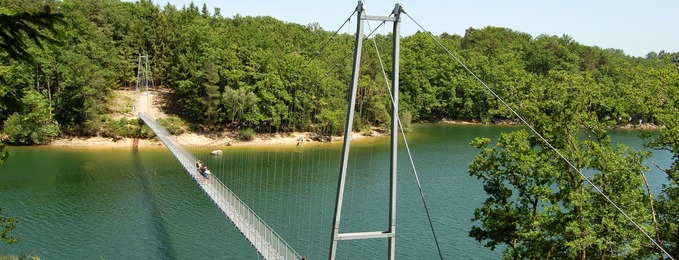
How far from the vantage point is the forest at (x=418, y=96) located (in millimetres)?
9945

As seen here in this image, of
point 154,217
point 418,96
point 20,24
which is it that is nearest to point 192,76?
point 154,217

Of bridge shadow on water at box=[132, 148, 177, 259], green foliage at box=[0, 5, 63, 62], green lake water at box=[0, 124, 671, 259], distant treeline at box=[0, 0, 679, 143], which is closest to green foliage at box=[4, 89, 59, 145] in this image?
distant treeline at box=[0, 0, 679, 143]

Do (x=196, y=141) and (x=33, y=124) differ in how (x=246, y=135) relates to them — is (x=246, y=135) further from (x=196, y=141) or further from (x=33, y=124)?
(x=33, y=124)

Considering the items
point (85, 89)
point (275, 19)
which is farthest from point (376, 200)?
point (275, 19)

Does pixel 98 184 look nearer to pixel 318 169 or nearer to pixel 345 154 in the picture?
pixel 318 169

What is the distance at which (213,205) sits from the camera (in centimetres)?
1984

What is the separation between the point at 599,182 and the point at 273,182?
15678 mm

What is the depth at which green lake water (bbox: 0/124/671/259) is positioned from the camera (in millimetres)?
15594

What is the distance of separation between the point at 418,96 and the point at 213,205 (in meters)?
32.2

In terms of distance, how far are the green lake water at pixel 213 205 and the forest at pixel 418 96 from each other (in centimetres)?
226

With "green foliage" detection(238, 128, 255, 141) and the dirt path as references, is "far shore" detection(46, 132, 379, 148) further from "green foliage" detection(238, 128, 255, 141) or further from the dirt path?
the dirt path

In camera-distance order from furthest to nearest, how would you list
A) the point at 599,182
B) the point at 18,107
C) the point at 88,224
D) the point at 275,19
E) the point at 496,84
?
1. the point at 275,19
2. the point at 496,84
3. the point at 88,224
4. the point at 599,182
5. the point at 18,107

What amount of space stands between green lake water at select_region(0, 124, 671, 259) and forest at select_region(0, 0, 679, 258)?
2.26 meters

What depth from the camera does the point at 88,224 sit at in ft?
57.2
